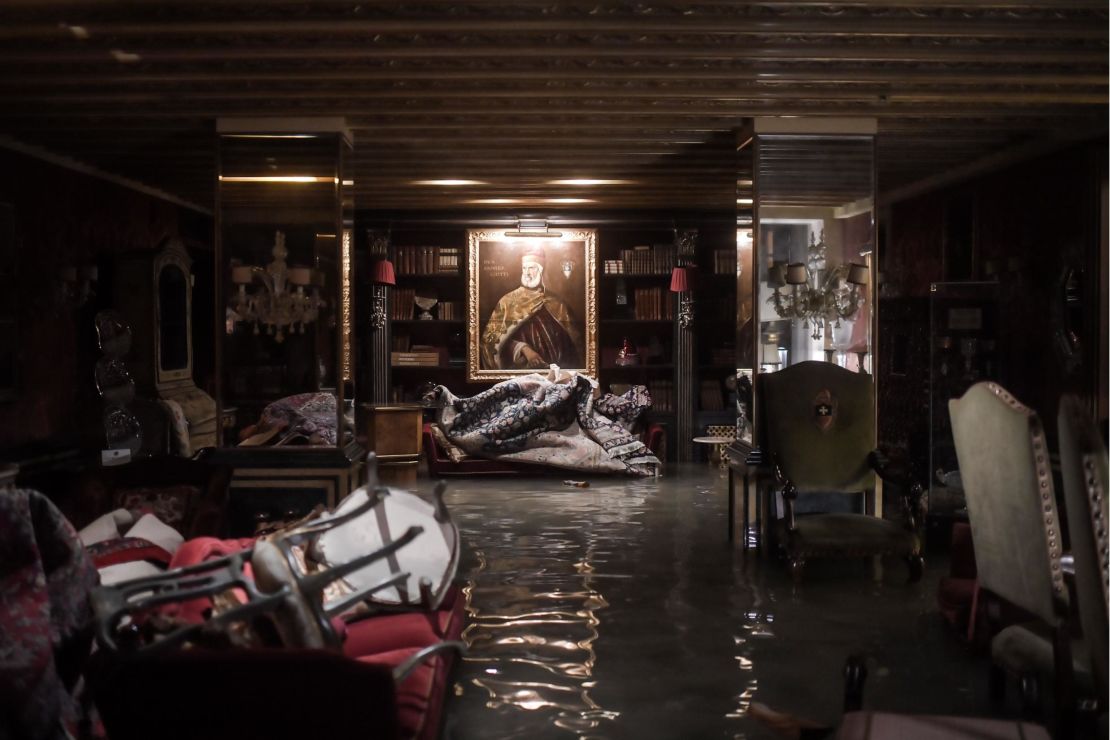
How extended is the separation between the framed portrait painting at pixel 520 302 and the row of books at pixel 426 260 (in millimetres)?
192

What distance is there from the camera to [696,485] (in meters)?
9.44

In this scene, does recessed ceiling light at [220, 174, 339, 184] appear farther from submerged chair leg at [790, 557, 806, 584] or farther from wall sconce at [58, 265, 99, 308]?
submerged chair leg at [790, 557, 806, 584]

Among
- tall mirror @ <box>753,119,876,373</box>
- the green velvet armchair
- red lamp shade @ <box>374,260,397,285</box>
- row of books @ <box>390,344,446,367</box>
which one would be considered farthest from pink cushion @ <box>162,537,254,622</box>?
row of books @ <box>390,344,446,367</box>

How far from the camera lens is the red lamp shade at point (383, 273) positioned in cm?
1105

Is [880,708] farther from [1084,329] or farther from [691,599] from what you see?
[1084,329]

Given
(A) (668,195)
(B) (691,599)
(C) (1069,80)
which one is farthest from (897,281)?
(B) (691,599)

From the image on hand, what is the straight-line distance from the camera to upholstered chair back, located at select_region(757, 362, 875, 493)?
6.02 metres

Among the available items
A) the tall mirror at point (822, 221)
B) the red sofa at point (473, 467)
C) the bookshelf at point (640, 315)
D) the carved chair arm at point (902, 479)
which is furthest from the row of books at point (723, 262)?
the carved chair arm at point (902, 479)

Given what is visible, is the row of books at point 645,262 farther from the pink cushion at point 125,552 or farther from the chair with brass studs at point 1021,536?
the pink cushion at point 125,552

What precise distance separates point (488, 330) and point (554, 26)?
7175 mm

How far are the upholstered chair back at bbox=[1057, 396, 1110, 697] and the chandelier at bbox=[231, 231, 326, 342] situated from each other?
4.75 meters

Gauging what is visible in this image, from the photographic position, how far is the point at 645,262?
38.5 ft

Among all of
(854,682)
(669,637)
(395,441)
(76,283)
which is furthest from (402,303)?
(854,682)

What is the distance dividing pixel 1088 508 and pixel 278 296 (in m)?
4.98
